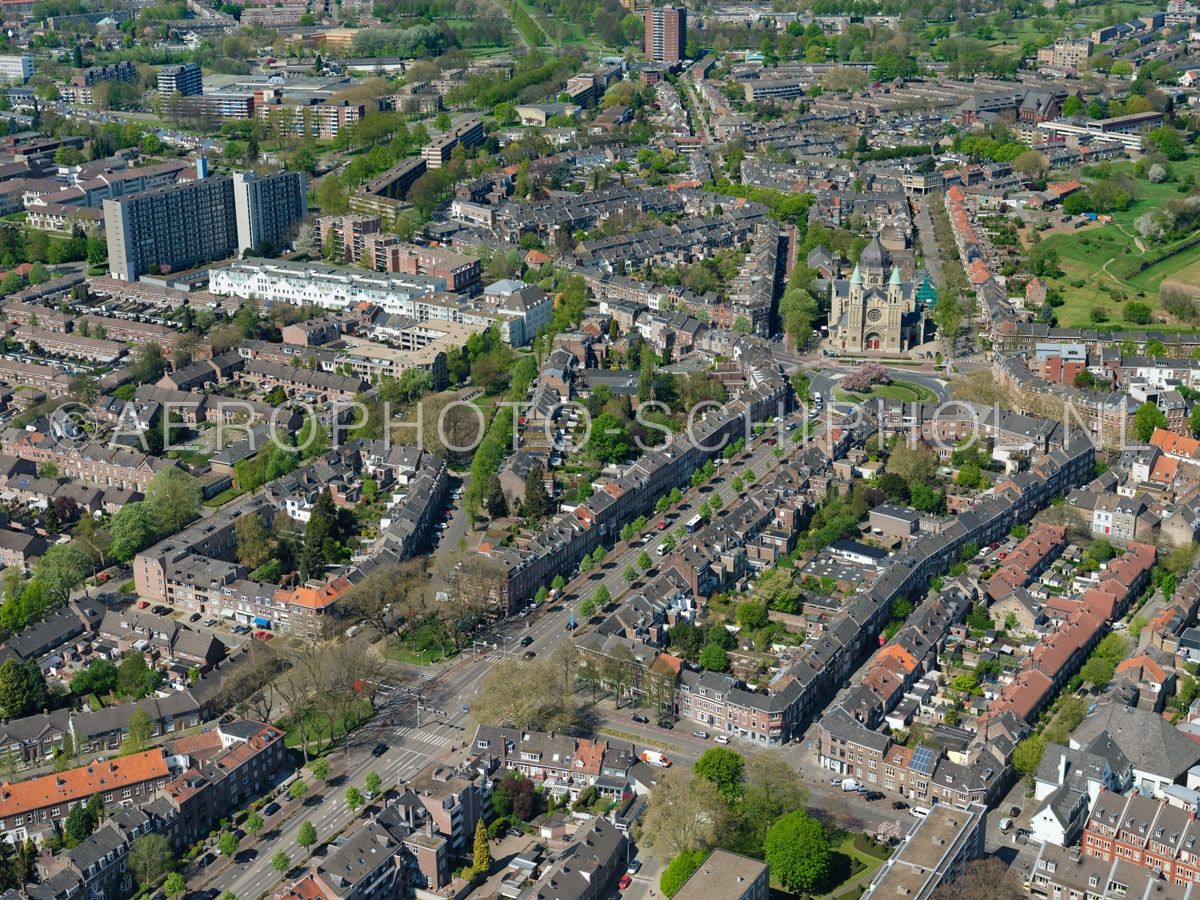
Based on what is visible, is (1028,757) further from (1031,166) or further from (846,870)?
(1031,166)

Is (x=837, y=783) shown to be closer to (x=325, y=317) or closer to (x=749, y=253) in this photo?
(x=325, y=317)

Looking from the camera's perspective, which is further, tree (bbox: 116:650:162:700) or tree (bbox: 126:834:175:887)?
tree (bbox: 116:650:162:700)

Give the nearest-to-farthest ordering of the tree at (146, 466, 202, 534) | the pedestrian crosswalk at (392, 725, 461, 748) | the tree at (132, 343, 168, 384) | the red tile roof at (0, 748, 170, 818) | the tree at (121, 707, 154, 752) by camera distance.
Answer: the red tile roof at (0, 748, 170, 818), the tree at (121, 707, 154, 752), the pedestrian crosswalk at (392, 725, 461, 748), the tree at (146, 466, 202, 534), the tree at (132, 343, 168, 384)

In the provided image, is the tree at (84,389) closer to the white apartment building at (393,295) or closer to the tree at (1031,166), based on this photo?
the white apartment building at (393,295)

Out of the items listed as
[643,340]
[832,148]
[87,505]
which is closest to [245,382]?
[87,505]

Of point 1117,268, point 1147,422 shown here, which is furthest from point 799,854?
point 1117,268

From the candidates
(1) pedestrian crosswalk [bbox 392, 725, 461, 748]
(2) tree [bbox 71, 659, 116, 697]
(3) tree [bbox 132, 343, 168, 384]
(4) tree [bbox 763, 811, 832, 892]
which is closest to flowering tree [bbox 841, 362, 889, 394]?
(1) pedestrian crosswalk [bbox 392, 725, 461, 748]

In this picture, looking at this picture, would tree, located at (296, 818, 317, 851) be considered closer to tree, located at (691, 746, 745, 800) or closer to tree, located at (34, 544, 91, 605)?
tree, located at (691, 746, 745, 800)
